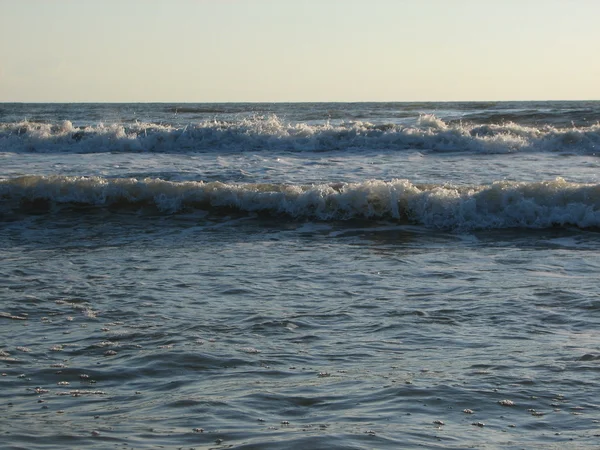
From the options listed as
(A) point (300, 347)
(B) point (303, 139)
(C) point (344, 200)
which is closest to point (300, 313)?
(A) point (300, 347)

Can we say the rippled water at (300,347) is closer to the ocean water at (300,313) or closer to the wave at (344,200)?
the ocean water at (300,313)

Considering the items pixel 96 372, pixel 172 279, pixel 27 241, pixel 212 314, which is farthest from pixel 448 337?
pixel 27 241

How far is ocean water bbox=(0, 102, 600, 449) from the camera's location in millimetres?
4246

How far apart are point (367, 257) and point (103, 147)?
16208 mm

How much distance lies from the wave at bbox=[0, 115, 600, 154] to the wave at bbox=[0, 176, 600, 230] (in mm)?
8987

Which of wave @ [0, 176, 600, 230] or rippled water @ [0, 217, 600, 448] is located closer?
rippled water @ [0, 217, 600, 448]

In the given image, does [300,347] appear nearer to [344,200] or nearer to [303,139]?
[344,200]

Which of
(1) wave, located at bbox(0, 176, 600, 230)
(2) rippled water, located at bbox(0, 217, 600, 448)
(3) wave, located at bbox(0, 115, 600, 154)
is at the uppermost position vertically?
(3) wave, located at bbox(0, 115, 600, 154)

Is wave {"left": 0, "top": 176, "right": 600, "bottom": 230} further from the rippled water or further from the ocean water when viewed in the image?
the rippled water

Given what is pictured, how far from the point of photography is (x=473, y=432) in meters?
4.10

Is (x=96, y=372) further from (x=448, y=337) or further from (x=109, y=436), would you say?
(x=448, y=337)

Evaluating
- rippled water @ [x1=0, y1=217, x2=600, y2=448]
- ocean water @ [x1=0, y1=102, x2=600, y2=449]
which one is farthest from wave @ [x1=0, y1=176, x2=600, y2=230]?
rippled water @ [x1=0, y1=217, x2=600, y2=448]

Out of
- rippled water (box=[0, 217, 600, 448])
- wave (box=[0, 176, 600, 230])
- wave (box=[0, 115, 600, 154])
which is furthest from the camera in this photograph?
wave (box=[0, 115, 600, 154])

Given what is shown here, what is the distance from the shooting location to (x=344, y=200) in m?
13.2
